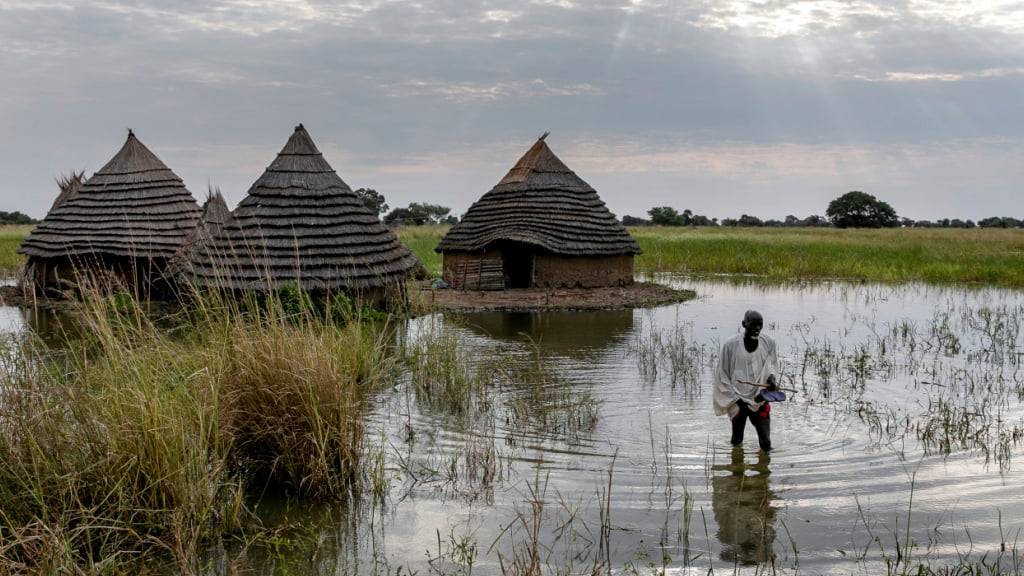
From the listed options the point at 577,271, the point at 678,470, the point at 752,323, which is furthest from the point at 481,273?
the point at 678,470

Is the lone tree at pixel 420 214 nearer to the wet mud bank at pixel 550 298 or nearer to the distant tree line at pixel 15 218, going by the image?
the distant tree line at pixel 15 218

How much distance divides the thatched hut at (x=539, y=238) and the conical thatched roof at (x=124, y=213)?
5851 millimetres

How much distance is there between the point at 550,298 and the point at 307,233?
18.6ft

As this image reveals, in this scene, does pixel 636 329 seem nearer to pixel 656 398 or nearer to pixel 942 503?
pixel 656 398

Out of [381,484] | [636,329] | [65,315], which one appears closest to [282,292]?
[65,315]

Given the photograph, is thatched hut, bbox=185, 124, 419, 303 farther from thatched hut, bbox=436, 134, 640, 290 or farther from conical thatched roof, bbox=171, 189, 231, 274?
thatched hut, bbox=436, 134, 640, 290

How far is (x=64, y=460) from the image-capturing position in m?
4.94

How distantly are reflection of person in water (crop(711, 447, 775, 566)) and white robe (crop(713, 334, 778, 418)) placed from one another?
46cm

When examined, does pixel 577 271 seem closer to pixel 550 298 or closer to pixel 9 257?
pixel 550 298

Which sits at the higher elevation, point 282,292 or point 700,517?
point 282,292

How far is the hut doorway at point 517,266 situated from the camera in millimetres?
20984

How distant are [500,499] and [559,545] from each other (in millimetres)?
831

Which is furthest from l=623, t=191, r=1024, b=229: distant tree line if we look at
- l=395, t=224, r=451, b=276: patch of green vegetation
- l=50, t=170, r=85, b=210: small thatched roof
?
l=50, t=170, r=85, b=210: small thatched roof

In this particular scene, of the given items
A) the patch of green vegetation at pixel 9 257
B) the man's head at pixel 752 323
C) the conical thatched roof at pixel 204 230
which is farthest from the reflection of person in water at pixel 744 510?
the patch of green vegetation at pixel 9 257
